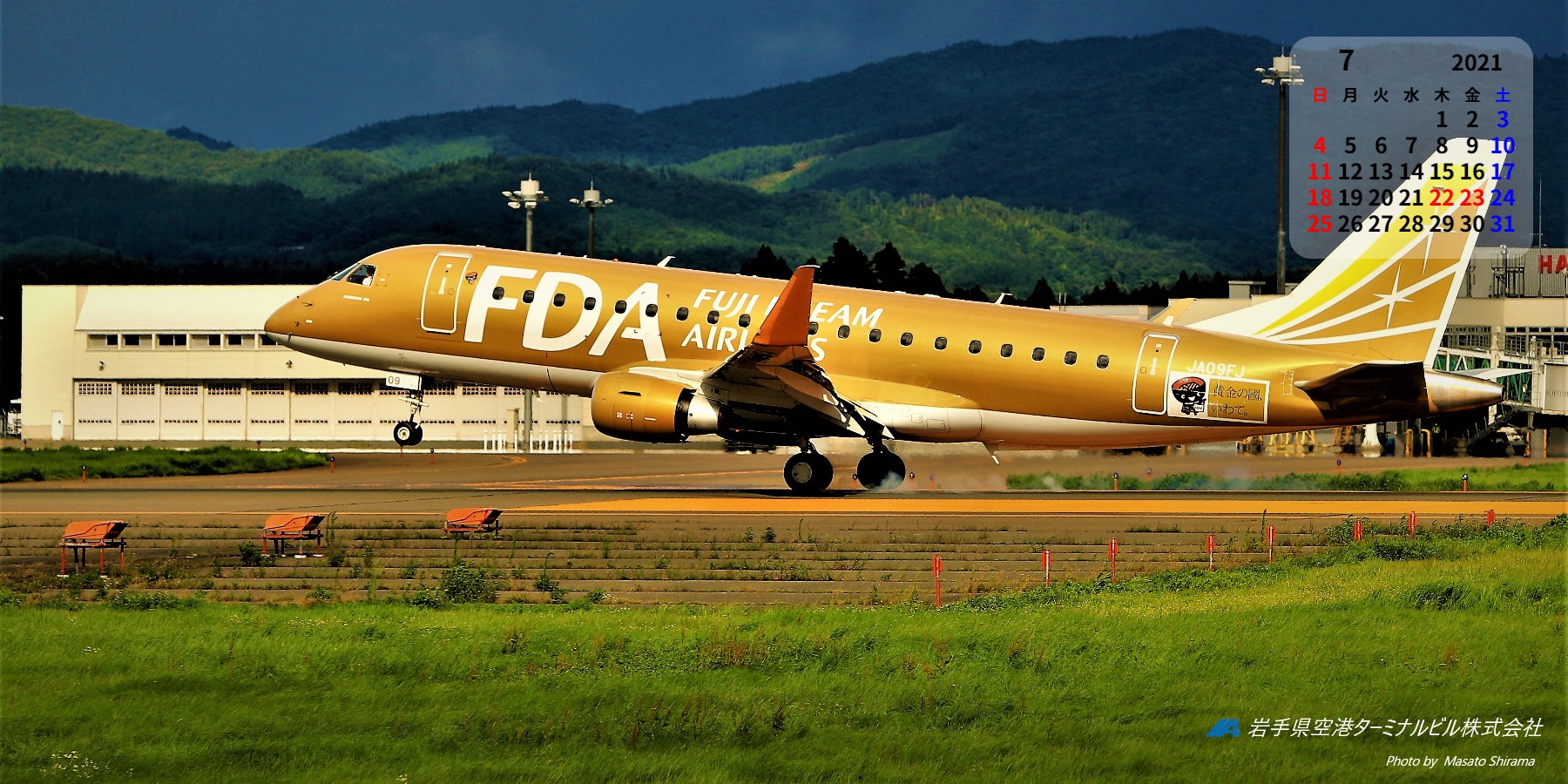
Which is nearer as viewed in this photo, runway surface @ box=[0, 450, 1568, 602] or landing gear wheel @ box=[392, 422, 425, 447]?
runway surface @ box=[0, 450, 1568, 602]

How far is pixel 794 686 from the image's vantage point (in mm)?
17484

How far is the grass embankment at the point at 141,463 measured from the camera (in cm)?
4697

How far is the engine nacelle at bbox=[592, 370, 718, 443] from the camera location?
1409 inches

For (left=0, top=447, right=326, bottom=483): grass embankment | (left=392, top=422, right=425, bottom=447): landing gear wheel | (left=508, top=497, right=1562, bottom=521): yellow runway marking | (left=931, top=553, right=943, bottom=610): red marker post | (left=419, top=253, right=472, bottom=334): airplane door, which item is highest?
(left=419, top=253, right=472, bottom=334): airplane door

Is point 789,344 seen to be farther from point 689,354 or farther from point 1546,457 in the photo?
point 1546,457

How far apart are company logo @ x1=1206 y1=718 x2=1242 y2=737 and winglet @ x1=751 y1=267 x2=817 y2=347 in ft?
61.5

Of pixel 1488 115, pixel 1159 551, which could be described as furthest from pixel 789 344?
pixel 1488 115

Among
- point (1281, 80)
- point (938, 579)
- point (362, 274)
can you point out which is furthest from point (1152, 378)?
point (1281, 80)

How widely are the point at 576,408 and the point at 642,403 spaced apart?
38988 millimetres

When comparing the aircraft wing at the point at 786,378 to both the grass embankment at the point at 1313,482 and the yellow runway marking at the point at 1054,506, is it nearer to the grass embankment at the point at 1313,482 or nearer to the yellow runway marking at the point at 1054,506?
the yellow runway marking at the point at 1054,506

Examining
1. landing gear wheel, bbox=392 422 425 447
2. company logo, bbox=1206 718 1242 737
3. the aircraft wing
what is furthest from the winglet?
company logo, bbox=1206 718 1242 737

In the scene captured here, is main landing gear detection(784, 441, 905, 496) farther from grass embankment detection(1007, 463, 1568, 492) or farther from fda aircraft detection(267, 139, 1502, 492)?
grass embankment detection(1007, 463, 1568, 492)

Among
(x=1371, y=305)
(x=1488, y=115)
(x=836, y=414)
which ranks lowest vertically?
(x=836, y=414)

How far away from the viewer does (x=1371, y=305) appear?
3512cm
